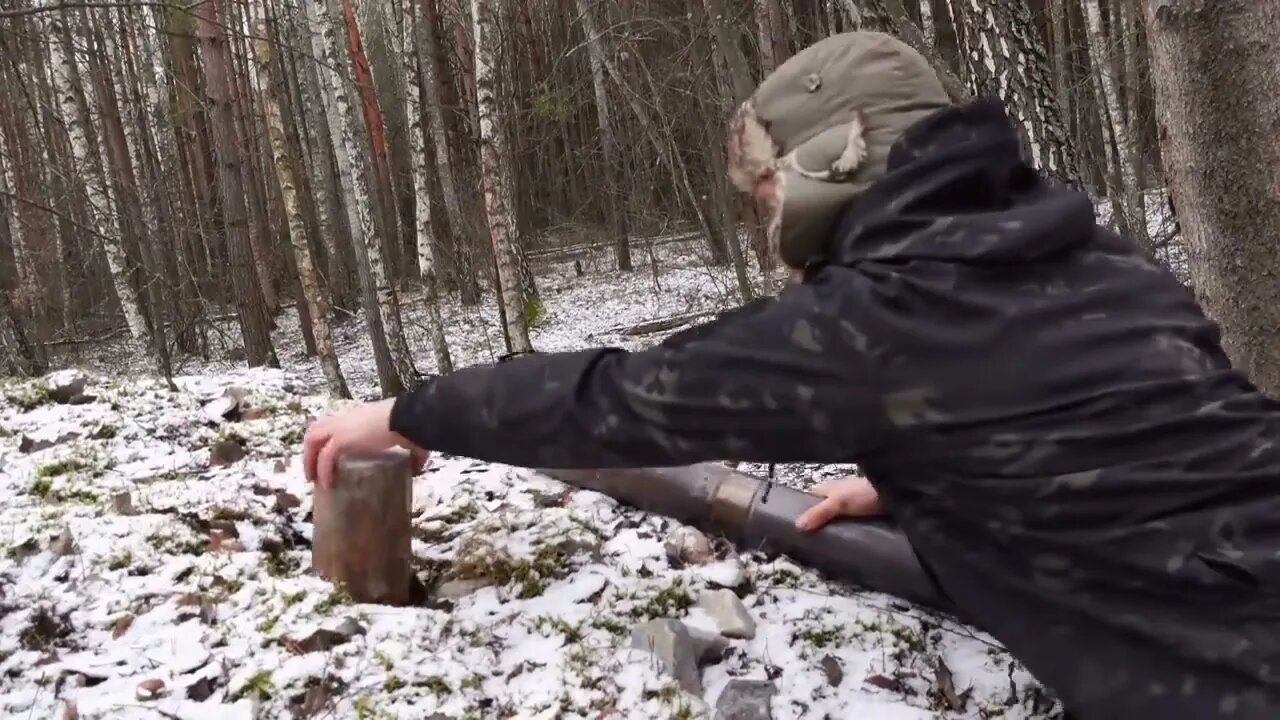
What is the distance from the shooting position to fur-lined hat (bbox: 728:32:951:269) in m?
1.45

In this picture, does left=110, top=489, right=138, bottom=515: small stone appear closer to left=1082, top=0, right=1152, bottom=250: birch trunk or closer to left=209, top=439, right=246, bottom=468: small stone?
left=209, top=439, right=246, bottom=468: small stone

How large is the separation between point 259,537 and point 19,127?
14010mm

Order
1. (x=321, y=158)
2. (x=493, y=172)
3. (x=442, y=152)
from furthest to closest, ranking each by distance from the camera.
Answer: (x=321, y=158), (x=442, y=152), (x=493, y=172)

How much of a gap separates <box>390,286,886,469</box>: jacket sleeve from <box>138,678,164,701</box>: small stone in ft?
4.23

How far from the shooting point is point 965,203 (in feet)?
4.44

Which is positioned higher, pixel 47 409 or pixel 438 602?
pixel 47 409

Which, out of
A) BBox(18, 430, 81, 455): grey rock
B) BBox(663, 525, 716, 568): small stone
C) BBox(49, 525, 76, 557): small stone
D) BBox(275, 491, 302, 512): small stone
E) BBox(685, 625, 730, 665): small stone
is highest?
BBox(18, 430, 81, 455): grey rock

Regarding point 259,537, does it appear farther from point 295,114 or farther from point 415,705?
point 295,114

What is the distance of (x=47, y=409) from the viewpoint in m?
5.16

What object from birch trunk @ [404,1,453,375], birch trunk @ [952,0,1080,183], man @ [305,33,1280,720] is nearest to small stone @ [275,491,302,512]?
man @ [305,33,1280,720]

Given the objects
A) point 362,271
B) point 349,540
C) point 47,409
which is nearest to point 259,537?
point 349,540

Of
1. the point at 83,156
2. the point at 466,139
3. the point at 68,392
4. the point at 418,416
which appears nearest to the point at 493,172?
the point at 68,392

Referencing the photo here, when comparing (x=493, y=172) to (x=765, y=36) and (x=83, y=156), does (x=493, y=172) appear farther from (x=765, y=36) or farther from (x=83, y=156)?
(x=83, y=156)

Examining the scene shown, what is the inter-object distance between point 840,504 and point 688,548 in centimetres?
60
